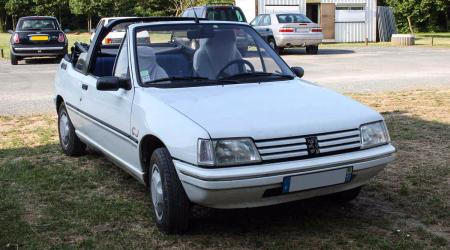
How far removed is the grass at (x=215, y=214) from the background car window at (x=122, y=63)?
1103 mm

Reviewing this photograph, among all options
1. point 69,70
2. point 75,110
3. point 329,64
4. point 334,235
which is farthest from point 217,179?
point 329,64

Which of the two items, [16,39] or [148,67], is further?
[16,39]

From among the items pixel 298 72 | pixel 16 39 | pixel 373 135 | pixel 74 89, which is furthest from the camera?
pixel 16 39

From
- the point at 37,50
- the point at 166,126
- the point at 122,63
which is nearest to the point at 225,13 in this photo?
the point at 37,50

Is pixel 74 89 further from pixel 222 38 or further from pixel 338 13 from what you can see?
pixel 338 13

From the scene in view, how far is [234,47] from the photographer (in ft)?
16.8

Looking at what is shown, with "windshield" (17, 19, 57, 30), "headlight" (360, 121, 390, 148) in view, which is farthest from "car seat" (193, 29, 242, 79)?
"windshield" (17, 19, 57, 30)

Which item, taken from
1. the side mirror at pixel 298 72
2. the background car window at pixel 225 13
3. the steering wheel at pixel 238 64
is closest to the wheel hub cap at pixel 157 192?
the steering wheel at pixel 238 64

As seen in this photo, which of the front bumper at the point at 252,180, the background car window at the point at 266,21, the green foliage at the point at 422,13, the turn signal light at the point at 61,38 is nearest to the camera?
the front bumper at the point at 252,180

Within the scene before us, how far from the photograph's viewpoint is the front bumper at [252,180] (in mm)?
3648

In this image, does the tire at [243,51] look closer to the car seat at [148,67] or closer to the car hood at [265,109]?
the car hood at [265,109]

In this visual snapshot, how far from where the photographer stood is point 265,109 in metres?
4.06

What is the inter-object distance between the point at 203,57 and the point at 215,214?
52.7 inches

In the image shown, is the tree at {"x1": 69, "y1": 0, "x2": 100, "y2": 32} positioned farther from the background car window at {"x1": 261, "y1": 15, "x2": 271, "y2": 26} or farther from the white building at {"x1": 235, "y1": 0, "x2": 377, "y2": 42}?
the background car window at {"x1": 261, "y1": 15, "x2": 271, "y2": 26}
